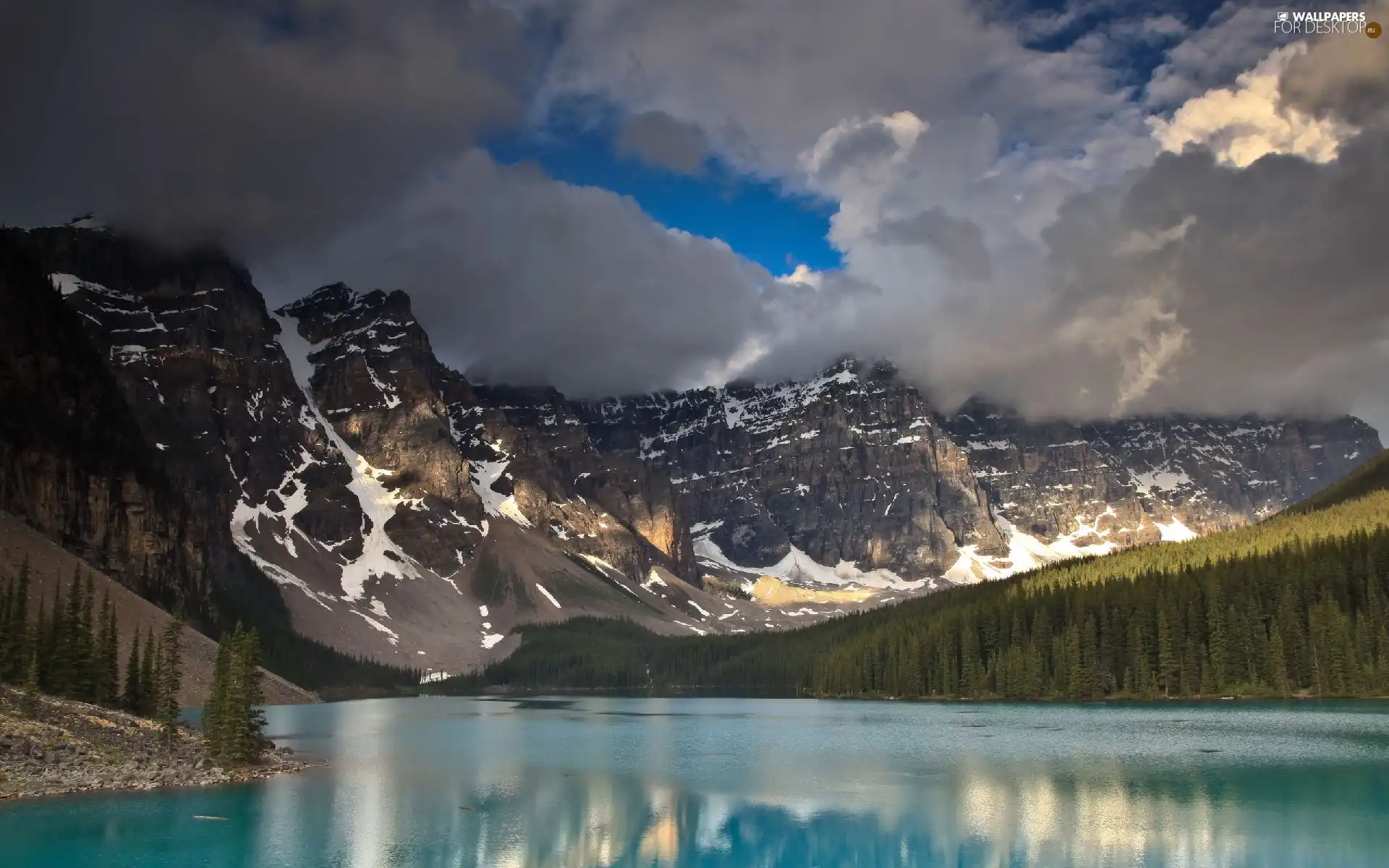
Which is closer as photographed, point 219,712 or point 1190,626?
point 219,712

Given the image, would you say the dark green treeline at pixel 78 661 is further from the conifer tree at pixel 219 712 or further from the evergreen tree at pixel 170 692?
the conifer tree at pixel 219 712

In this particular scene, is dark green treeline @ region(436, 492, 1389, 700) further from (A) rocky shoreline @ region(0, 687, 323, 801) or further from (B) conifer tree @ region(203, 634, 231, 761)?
(B) conifer tree @ region(203, 634, 231, 761)

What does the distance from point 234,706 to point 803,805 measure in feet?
120

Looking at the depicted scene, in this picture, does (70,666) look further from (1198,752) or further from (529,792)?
(1198,752)

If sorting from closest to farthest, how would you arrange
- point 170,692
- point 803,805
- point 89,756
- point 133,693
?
1. point 803,805
2. point 89,756
3. point 170,692
4. point 133,693

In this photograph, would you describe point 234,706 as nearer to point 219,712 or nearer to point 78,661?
point 219,712

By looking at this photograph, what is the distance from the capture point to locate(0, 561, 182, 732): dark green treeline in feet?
249

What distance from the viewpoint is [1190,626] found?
438ft

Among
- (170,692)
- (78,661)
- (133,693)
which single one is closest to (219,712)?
(170,692)

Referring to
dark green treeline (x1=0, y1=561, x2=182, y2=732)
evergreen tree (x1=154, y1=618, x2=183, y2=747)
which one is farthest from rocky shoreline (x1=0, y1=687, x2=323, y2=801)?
dark green treeline (x1=0, y1=561, x2=182, y2=732)

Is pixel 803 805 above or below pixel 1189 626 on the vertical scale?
below

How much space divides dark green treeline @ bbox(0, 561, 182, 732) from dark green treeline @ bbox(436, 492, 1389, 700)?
99.9 metres

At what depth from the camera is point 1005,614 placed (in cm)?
15750

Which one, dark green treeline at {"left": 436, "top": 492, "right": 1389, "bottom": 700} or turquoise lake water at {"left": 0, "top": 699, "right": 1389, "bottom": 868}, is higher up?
dark green treeline at {"left": 436, "top": 492, "right": 1389, "bottom": 700}
